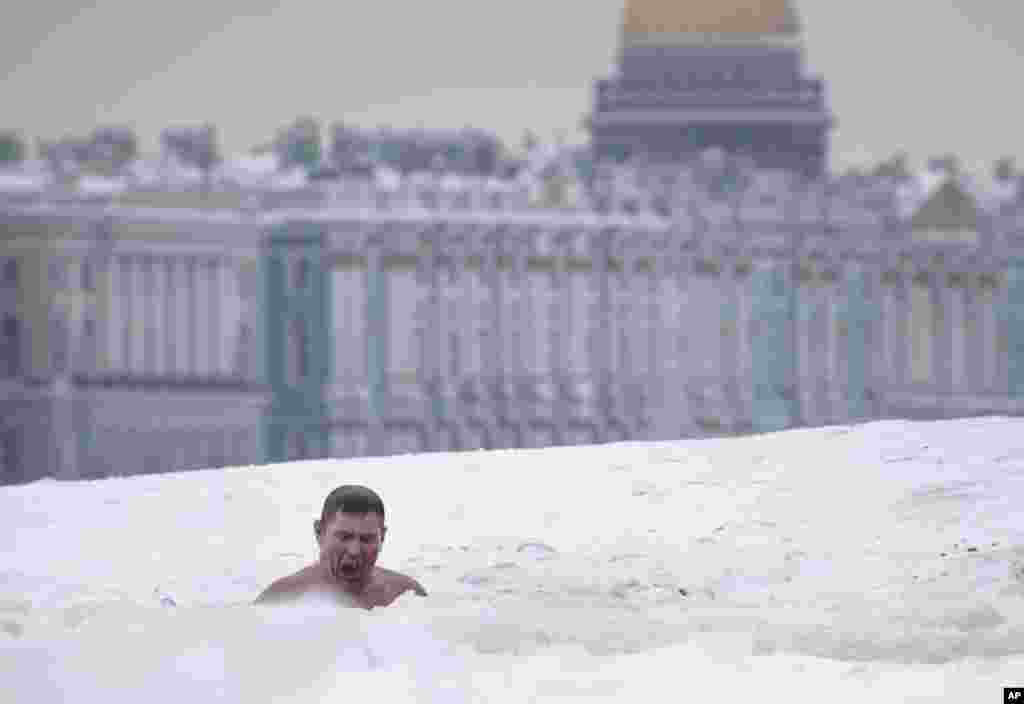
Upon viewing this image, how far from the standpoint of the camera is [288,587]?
19484 millimetres

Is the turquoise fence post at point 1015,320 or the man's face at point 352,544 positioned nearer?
the man's face at point 352,544

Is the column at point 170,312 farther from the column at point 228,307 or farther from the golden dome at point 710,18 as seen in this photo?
the golden dome at point 710,18

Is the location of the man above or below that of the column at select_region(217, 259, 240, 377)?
above

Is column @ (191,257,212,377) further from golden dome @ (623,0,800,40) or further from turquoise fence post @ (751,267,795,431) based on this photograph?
golden dome @ (623,0,800,40)

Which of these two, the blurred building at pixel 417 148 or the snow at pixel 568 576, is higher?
the snow at pixel 568 576

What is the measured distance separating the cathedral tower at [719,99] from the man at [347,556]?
11191 cm

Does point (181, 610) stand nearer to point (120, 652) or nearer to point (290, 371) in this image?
point (120, 652)

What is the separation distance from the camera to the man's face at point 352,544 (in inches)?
A: 763

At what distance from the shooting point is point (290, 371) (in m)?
113

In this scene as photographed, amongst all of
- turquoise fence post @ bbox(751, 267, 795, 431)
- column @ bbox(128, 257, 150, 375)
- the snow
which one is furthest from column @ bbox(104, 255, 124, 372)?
the snow

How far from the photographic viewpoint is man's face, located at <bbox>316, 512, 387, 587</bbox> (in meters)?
19.4

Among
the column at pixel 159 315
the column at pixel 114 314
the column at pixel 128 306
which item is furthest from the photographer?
the column at pixel 128 306

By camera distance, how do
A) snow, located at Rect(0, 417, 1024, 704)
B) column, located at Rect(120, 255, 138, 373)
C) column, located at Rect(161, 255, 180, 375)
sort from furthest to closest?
column, located at Rect(120, 255, 138, 373), column, located at Rect(161, 255, 180, 375), snow, located at Rect(0, 417, 1024, 704)

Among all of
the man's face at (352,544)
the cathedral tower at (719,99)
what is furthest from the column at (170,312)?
the man's face at (352,544)
